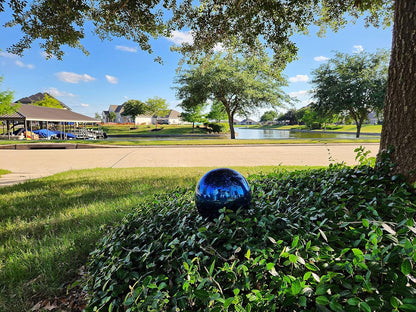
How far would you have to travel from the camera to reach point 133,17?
5383 mm

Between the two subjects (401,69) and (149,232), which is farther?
(401,69)

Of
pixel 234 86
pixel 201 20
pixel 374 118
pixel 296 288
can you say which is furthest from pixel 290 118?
pixel 296 288

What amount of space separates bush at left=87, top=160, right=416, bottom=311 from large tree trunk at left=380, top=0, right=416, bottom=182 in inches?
10.1

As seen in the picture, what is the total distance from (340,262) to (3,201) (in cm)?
624

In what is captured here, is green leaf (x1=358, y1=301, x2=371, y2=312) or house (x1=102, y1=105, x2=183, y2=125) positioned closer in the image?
green leaf (x1=358, y1=301, x2=371, y2=312)

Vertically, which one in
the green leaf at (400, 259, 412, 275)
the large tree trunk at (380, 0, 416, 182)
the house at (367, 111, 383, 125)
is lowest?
the green leaf at (400, 259, 412, 275)

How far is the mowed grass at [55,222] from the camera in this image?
7.89 ft

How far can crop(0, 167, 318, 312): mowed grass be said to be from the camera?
241 centimetres

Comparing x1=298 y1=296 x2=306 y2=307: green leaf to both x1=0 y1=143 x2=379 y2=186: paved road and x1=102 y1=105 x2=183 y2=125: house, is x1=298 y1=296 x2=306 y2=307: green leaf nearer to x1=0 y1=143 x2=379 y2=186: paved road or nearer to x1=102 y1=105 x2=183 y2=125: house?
x1=0 y1=143 x2=379 y2=186: paved road

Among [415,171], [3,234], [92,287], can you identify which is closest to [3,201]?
[3,234]

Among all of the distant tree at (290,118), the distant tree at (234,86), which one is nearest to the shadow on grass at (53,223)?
the distant tree at (234,86)

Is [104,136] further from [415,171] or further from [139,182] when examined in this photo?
[415,171]

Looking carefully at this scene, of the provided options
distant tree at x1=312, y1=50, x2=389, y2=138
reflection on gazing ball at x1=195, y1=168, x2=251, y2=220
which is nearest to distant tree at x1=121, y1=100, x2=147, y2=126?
distant tree at x1=312, y1=50, x2=389, y2=138

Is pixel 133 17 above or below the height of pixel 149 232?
above
